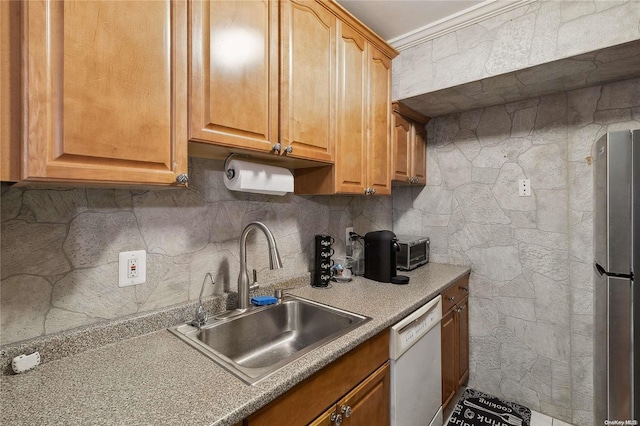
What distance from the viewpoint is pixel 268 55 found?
1247 millimetres

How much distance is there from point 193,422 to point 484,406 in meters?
2.15

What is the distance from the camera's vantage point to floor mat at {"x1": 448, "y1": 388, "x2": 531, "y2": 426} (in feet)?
6.21

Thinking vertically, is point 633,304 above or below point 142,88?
below

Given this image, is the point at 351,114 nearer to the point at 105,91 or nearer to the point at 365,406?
the point at 105,91

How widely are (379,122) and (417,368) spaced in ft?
4.64

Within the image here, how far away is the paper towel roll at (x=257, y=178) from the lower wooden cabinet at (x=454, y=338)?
1188 mm

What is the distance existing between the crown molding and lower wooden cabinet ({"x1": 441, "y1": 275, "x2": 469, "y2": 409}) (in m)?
1.60

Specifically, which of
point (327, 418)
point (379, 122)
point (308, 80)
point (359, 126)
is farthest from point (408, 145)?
point (327, 418)

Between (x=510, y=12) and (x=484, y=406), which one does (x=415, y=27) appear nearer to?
(x=510, y=12)

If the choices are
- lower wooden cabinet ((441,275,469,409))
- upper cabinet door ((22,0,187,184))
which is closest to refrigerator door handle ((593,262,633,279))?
lower wooden cabinet ((441,275,469,409))

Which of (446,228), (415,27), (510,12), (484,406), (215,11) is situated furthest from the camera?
(446,228)

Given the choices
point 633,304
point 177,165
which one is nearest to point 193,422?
point 177,165

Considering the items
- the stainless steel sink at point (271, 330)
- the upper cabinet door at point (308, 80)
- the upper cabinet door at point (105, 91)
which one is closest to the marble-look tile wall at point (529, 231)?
the upper cabinet door at point (308, 80)

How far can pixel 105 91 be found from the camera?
81 cm
